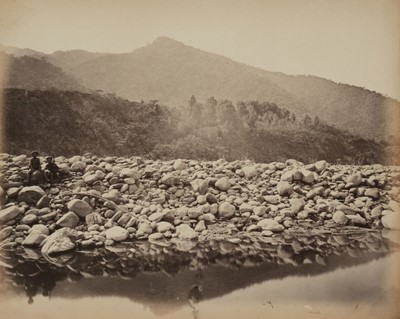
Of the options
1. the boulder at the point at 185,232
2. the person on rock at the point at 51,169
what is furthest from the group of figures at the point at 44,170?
the boulder at the point at 185,232

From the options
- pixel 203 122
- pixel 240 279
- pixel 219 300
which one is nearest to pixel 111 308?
pixel 219 300

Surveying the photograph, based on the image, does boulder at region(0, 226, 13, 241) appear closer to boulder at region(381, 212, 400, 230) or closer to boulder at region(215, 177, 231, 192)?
boulder at region(215, 177, 231, 192)

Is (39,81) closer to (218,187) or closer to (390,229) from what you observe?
(218,187)

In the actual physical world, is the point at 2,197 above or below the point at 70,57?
below

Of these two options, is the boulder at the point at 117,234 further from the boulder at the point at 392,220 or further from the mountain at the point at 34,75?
the boulder at the point at 392,220

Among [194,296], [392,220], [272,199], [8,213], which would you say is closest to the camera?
[194,296]

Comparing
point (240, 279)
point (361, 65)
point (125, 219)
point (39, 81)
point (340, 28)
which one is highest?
point (340, 28)

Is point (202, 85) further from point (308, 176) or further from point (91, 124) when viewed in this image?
point (308, 176)

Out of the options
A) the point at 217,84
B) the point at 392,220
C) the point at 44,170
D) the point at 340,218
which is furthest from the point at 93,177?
the point at 392,220
